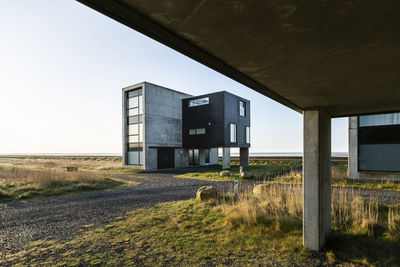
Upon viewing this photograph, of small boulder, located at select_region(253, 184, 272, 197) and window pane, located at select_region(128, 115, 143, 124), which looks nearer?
small boulder, located at select_region(253, 184, 272, 197)

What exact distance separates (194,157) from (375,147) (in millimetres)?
21573

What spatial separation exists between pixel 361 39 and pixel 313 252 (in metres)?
4.16

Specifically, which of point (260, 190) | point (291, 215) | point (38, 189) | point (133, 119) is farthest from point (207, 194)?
point (133, 119)

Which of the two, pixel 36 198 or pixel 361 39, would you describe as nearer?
pixel 361 39

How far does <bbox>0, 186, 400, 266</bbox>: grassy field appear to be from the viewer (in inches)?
157

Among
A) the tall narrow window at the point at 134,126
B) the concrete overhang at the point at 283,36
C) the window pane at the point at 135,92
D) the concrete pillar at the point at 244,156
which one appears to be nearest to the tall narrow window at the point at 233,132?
the concrete pillar at the point at 244,156

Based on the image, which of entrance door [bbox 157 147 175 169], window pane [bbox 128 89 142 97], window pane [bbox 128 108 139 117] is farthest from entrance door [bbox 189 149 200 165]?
window pane [bbox 128 89 142 97]

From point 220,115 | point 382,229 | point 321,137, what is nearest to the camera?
point 321,137

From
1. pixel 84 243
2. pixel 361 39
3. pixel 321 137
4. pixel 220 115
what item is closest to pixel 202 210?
pixel 84 243

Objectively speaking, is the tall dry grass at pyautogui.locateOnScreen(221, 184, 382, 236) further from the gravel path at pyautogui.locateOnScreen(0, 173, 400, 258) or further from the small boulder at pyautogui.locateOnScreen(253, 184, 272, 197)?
the gravel path at pyautogui.locateOnScreen(0, 173, 400, 258)

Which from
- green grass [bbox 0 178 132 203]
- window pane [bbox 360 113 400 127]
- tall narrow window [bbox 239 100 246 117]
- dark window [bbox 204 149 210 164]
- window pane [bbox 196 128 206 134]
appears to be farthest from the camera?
dark window [bbox 204 149 210 164]

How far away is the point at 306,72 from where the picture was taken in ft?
9.77

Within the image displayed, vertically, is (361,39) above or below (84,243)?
above

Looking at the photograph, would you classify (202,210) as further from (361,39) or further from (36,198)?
(36,198)
